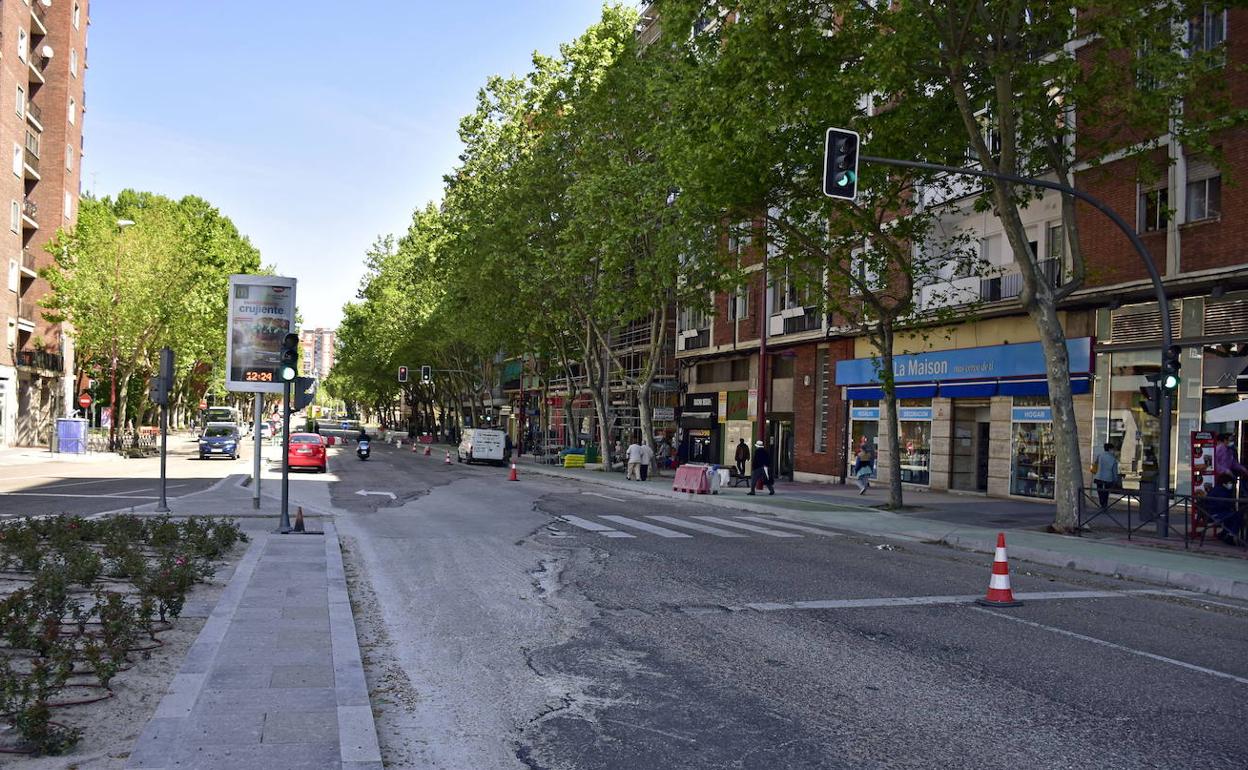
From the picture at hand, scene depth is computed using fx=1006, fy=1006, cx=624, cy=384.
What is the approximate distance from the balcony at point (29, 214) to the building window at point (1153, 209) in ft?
159

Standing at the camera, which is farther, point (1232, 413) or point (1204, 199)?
point (1204, 199)

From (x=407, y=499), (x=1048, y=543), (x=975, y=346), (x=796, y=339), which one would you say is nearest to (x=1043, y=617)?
(x=1048, y=543)

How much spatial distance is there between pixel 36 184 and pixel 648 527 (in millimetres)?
48405

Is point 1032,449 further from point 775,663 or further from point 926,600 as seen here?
point 775,663

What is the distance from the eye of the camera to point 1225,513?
1600 cm

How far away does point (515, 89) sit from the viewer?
145 feet

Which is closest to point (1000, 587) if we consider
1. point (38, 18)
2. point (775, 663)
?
point (775, 663)

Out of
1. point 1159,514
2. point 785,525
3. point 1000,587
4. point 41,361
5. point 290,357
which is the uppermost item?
point 41,361

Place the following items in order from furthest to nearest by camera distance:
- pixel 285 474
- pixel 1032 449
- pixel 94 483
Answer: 1. pixel 1032 449
2. pixel 94 483
3. pixel 285 474

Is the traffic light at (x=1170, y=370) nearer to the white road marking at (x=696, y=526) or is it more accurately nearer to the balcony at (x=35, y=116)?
the white road marking at (x=696, y=526)

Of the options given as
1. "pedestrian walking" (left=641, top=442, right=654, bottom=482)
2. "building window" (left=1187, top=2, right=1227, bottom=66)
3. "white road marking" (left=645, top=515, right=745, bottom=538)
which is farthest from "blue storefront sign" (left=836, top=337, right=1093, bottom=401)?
"pedestrian walking" (left=641, top=442, right=654, bottom=482)

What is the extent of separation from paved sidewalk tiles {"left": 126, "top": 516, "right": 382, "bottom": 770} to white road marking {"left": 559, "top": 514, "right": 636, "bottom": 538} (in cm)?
725

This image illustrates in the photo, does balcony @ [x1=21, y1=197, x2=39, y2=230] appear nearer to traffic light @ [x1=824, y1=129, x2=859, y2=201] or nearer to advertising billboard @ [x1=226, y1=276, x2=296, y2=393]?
advertising billboard @ [x1=226, y1=276, x2=296, y2=393]

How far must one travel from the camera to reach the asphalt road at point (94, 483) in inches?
732
